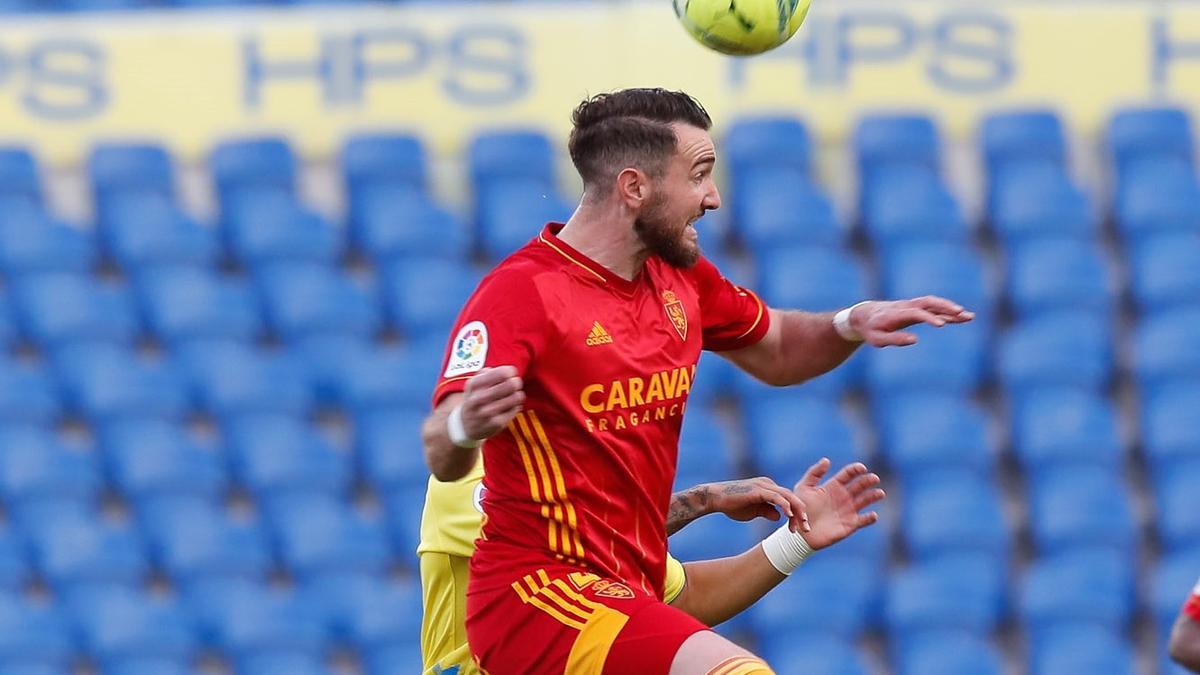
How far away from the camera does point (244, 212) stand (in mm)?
10023

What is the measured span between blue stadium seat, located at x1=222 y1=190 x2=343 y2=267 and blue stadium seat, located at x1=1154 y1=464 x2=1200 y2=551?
12.9 feet

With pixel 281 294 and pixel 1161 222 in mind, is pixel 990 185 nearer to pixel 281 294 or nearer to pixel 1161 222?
pixel 1161 222

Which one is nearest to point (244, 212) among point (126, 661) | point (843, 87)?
point (126, 661)

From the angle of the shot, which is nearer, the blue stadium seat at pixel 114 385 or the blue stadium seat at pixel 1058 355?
the blue stadium seat at pixel 1058 355

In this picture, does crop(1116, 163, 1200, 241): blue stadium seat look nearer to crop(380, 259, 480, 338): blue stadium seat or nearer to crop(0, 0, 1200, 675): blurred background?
crop(0, 0, 1200, 675): blurred background

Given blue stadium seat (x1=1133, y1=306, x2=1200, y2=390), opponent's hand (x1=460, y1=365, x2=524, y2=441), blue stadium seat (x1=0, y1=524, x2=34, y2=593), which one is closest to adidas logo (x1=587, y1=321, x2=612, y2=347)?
opponent's hand (x1=460, y1=365, x2=524, y2=441)

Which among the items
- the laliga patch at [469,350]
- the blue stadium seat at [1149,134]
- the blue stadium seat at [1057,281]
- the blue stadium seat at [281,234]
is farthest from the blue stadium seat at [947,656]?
the laliga patch at [469,350]

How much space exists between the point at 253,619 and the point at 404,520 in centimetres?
78

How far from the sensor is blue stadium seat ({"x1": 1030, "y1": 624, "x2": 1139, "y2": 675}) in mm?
8828

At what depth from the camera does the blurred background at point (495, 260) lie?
9.15 metres

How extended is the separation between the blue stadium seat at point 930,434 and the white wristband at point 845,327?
13.2ft

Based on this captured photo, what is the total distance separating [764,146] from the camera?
986 cm

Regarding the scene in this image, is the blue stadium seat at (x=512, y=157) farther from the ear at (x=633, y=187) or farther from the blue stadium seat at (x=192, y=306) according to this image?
the ear at (x=633, y=187)

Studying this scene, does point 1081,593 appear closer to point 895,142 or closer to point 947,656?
point 947,656
